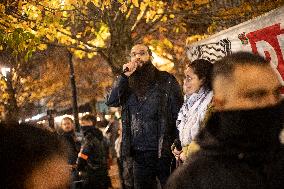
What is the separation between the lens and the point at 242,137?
1.75m

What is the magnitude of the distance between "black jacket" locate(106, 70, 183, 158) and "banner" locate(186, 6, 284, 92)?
992mm

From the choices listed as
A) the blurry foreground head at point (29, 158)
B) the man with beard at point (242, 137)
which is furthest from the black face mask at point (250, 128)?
the blurry foreground head at point (29, 158)

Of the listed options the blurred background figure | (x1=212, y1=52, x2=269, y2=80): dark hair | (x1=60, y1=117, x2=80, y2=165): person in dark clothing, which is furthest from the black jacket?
the blurred background figure

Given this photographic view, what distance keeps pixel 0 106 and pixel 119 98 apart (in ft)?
69.7

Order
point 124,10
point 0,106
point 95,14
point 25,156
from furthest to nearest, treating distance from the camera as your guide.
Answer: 1. point 0,106
2. point 95,14
3. point 124,10
4. point 25,156

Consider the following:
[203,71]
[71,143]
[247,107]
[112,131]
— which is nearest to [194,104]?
[203,71]

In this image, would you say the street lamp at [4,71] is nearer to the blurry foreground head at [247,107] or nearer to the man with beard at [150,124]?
the man with beard at [150,124]

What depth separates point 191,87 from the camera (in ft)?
14.2

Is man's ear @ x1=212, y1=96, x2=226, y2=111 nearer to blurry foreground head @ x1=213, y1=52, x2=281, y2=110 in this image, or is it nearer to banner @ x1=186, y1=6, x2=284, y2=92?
blurry foreground head @ x1=213, y1=52, x2=281, y2=110

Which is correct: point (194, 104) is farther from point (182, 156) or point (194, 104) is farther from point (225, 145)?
point (225, 145)

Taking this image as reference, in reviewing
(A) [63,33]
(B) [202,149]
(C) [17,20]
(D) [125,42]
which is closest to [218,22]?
(D) [125,42]

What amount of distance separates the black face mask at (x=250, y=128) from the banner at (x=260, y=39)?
263 cm

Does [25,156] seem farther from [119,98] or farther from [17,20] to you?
[17,20]

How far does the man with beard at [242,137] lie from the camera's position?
1.75 metres
